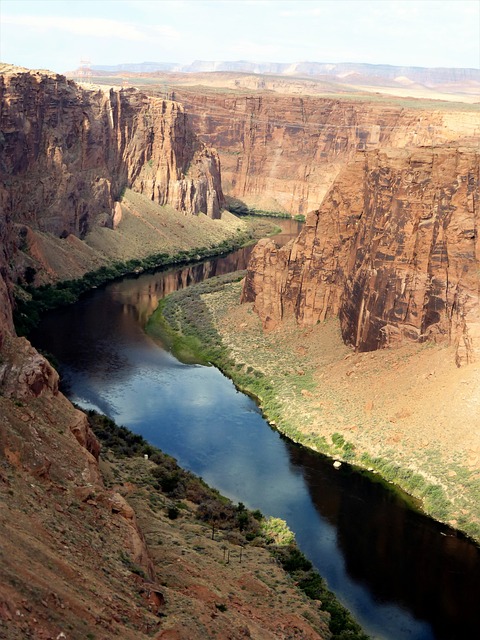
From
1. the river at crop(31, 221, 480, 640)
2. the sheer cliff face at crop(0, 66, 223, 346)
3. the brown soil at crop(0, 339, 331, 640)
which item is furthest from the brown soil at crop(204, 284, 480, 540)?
the sheer cliff face at crop(0, 66, 223, 346)

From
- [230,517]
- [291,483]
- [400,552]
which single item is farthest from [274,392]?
[400,552]

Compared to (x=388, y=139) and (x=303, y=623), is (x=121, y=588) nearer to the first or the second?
(x=303, y=623)

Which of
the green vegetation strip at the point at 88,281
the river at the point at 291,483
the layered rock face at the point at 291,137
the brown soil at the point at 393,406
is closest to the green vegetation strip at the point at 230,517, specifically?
the river at the point at 291,483

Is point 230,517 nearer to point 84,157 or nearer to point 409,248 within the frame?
point 409,248

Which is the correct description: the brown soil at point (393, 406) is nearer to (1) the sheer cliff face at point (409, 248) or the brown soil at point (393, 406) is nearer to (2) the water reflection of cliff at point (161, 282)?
(1) the sheer cliff face at point (409, 248)

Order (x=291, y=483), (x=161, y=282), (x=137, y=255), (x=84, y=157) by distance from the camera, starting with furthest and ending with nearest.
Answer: (x=137, y=255), (x=84, y=157), (x=161, y=282), (x=291, y=483)
